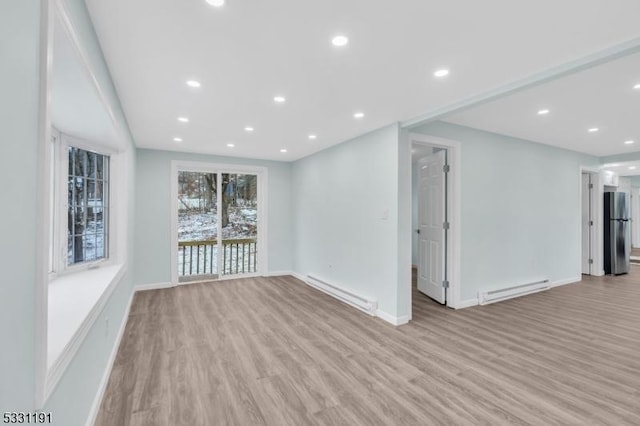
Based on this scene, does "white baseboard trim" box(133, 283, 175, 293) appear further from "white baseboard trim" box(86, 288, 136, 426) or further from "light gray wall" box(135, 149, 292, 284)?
"white baseboard trim" box(86, 288, 136, 426)

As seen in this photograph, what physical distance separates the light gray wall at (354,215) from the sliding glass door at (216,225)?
1.11 metres

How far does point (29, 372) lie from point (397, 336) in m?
3.06

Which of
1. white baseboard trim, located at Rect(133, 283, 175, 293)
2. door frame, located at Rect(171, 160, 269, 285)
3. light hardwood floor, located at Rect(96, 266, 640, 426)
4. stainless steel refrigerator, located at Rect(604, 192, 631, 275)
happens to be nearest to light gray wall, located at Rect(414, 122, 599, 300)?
light hardwood floor, located at Rect(96, 266, 640, 426)

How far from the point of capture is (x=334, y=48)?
6.73 feet

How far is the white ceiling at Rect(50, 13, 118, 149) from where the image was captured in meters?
1.40

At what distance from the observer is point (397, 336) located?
329 cm

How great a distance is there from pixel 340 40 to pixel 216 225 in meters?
4.70

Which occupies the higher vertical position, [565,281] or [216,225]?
[216,225]

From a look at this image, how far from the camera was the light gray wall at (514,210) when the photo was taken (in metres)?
4.25

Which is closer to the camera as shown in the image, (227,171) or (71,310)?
(71,310)

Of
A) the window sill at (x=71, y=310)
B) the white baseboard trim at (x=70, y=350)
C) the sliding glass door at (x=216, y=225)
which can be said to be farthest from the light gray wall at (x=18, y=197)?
the sliding glass door at (x=216, y=225)

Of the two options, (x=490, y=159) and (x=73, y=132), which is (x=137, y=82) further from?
(x=490, y=159)

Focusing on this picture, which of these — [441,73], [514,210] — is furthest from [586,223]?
[441,73]

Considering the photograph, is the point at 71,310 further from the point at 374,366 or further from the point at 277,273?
the point at 277,273
